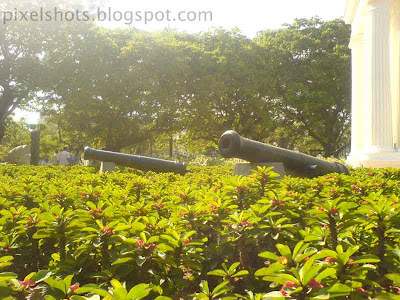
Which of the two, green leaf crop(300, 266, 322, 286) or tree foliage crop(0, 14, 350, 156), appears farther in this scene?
tree foliage crop(0, 14, 350, 156)

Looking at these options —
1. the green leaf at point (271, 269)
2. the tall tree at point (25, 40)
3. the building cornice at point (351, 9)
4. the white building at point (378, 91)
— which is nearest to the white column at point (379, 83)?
the white building at point (378, 91)

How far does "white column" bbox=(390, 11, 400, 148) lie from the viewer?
60.1ft

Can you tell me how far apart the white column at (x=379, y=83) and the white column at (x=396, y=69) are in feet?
10.3

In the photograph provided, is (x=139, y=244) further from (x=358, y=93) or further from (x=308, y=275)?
(x=358, y=93)

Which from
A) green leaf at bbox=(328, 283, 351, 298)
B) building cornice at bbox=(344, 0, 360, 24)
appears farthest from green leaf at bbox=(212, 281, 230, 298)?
building cornice at bbox=(344, 0, 360, 24)

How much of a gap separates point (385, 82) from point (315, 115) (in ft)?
61.6

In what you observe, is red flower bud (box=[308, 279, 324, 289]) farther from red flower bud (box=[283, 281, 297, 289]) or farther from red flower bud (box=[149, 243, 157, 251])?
red flower bud (box=[149, 243, 157, 251])

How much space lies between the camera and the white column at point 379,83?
15.5m

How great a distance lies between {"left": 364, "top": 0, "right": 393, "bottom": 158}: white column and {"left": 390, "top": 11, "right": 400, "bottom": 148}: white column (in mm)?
3150

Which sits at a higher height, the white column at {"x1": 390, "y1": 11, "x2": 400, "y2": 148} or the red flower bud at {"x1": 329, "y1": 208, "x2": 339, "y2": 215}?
the white column at {"x1": 390, "y1": 11, "x2": 400, "y2": 148}

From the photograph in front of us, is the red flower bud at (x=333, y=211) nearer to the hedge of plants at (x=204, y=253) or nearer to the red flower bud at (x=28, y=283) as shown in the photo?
the hedge of plants at (x=204, y=253)

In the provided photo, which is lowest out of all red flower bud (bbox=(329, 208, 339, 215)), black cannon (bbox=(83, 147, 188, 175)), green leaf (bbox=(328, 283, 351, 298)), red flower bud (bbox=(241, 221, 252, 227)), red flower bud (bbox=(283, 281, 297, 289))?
green leaf (bbox=(328, 283, 351, 298))

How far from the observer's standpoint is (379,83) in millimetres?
15523

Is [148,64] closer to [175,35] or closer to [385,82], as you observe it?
[175,35]
